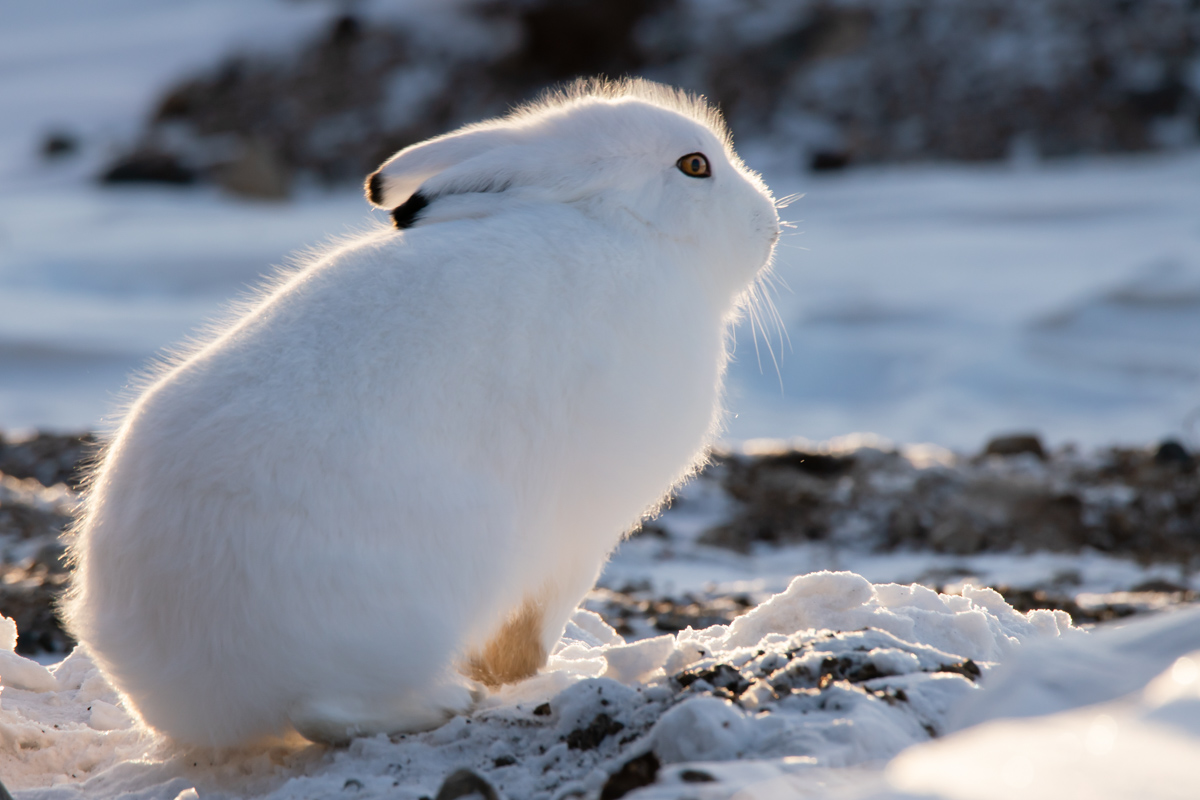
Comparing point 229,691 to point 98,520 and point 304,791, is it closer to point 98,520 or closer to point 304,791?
point 304,791

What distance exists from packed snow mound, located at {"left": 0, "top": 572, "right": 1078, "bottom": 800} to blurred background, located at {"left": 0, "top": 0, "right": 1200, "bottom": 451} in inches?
197

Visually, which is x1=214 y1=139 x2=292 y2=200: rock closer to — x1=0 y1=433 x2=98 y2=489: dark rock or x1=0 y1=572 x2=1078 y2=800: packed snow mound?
x1=0 y1=433 x2=98 y2=489: dark rock

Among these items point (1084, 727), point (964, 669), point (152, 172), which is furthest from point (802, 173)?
point (1084, 727)

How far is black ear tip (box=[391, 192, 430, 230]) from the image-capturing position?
2.94 m

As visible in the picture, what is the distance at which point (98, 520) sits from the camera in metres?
2.54

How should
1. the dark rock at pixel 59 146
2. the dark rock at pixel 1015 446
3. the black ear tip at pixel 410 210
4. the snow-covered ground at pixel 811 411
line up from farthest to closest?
the dark rock at pixel 59 146, the dark rock at pixel 1015 446, the black ear tip at pixel 410 210, the snow-covered ground at pixel 811 411

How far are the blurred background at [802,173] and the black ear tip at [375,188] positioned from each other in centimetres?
521

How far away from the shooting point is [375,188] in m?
3.07

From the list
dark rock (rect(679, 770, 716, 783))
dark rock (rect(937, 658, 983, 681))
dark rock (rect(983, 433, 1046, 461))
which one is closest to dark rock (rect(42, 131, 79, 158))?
dark rock (rect(983, 433, 1046, 461))

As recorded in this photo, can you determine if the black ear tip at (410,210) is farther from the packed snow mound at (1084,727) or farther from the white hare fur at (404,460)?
the packed snow mound at (1084,727)

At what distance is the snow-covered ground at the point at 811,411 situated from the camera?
5.62 feet

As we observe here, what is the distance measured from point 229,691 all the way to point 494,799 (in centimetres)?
69

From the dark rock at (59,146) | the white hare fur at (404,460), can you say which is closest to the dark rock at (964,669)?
the white hare fur at (404,460)

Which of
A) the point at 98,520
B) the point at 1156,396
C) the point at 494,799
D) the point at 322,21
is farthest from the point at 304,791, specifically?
the point at 322,21
